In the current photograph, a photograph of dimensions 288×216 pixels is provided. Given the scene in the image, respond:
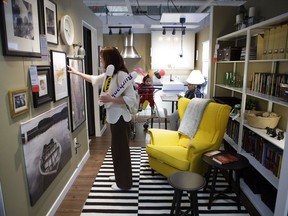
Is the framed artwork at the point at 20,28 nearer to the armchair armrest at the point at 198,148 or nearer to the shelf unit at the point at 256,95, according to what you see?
the armchair armrest at the point at 198,148

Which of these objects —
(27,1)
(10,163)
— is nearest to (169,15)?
(27,1)

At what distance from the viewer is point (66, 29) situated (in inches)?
96.8

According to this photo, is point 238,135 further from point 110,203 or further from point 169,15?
point 169,15

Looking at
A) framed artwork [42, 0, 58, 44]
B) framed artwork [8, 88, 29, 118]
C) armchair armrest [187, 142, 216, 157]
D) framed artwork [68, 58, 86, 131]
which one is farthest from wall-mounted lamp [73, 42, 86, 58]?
armchair armrest [187, 142, 216, 157]

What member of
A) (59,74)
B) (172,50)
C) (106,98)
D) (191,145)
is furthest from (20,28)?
(172,50)

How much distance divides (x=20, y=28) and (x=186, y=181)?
67.7 inches

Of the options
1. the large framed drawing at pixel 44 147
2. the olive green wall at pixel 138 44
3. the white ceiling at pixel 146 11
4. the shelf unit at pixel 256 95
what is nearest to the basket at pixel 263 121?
the shelf unit at pixel 256 95

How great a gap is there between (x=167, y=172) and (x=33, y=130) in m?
1.59

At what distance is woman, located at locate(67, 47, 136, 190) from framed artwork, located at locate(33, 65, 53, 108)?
0.49m

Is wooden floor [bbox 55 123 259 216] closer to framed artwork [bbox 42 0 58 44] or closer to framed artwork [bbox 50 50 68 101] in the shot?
framed artwork [bbox 50 50 68 101]

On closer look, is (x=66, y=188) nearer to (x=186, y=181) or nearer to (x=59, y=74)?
(x=59, y=74)

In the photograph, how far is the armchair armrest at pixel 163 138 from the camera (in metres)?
3.03

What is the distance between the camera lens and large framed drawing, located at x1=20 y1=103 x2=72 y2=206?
1740 millimetres

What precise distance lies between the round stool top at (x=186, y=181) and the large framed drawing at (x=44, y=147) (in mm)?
1107
